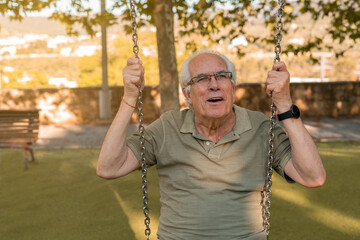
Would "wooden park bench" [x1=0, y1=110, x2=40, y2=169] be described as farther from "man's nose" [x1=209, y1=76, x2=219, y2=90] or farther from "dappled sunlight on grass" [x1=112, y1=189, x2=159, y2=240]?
"man's nose" [x1=209, y1=76, x2=219, y2=90]

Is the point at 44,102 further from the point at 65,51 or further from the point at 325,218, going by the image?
the point at 65,51

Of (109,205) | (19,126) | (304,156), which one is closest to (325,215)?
(109,205)

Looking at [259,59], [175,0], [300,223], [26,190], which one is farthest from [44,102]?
[259,59]

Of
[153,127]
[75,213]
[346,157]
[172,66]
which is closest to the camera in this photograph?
[153,127]

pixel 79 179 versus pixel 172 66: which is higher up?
pixel 172 66

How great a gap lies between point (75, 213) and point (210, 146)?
3149mm

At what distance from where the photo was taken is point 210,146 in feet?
7.77

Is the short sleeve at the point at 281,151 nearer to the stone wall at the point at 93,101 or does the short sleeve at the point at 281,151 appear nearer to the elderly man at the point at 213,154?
the elderly man at the point at 213,154

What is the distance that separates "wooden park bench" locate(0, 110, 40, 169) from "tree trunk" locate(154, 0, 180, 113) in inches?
96.1

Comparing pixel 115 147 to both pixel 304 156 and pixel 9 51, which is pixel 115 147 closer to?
pixel 304 156

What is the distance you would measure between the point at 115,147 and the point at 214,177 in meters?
0.51

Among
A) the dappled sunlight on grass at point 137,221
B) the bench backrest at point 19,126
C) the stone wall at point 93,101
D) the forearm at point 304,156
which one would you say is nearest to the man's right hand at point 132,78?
the forearm at point 304,156

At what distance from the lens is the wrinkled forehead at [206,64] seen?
245 cm

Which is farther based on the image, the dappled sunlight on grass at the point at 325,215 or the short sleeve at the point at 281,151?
the dappled sunlight on grass at the point at 325,215
